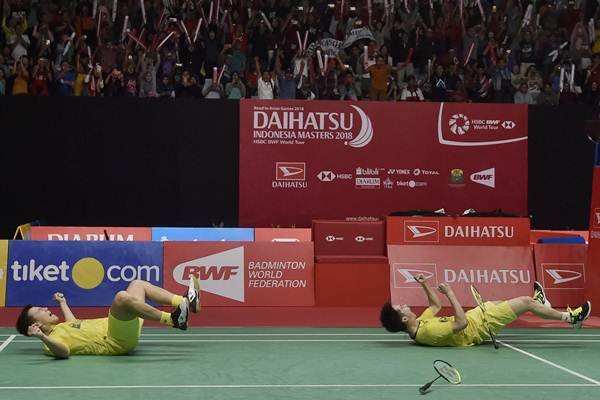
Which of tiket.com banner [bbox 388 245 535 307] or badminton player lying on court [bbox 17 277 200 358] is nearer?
badminton player lying on court [bbox 17 277 200 358]

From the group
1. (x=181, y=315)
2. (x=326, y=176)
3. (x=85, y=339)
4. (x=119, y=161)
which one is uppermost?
(x=119, y=161)

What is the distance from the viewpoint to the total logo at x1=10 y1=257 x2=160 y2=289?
37.3 feet

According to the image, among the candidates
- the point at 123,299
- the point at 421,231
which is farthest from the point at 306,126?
the point at 123,299

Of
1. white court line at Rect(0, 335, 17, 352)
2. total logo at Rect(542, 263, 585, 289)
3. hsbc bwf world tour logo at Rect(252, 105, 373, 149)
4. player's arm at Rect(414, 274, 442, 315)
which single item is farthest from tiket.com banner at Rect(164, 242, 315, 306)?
hsbc bwf world tour logo at Rect(252, 105, 373, 149)

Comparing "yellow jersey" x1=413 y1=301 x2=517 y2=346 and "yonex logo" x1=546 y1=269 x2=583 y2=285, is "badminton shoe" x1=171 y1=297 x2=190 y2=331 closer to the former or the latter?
"yellow jersey" x1=413 y1=301 x2=517 y2=346

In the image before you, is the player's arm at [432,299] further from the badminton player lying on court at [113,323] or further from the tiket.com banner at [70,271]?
the tiket.com banner at [70,271]

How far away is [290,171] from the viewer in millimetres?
17906

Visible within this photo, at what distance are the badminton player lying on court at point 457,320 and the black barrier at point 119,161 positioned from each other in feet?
29.7

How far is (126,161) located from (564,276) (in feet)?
30.0

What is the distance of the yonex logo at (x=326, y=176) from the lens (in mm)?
17906

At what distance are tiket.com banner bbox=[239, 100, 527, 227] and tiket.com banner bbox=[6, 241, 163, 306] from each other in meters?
6.34

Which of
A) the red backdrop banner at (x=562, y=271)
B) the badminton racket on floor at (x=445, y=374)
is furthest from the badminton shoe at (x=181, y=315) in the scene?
the red backdrop banner at (x=562, y=271)

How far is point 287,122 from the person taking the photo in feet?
58.3

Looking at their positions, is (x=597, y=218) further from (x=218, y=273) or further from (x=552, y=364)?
(x=218, y=273)
